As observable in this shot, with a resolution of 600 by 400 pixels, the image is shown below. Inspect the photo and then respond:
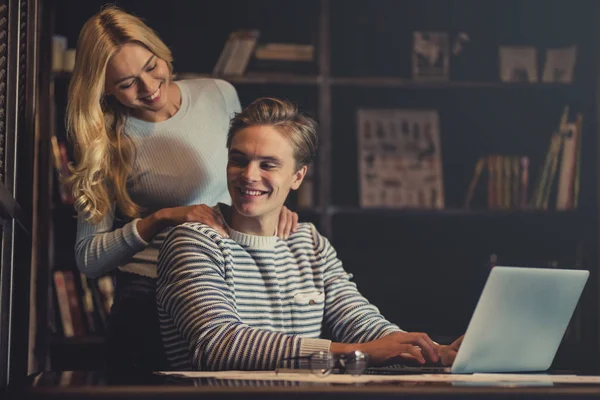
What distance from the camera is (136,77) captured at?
2.31 m

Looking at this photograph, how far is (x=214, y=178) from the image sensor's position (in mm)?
2420

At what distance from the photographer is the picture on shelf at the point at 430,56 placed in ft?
11.6

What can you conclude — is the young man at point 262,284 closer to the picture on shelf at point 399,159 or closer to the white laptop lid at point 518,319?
the white laptop lid at point 518,319

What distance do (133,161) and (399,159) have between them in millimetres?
1395

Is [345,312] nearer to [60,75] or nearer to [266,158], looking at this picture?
[266,158]

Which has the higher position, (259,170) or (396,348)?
(259,170)

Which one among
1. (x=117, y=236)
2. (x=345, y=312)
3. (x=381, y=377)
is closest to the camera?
(x=381, y=377)

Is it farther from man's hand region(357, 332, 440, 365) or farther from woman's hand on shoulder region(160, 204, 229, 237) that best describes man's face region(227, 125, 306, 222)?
man's hand region(357, 332, 440, 365)

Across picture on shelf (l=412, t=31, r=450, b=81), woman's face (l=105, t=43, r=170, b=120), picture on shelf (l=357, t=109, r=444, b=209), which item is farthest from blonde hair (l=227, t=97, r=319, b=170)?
picture on shelf (l=412, t=31, r=450, b=81)

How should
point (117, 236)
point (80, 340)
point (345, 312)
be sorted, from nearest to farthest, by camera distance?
1. point (345, 312)
2. point (117, 236)
3. point (80, 340)

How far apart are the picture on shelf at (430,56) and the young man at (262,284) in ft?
4.65

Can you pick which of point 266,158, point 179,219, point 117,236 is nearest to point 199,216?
point 179,219

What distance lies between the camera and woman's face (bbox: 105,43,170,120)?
2.30 m

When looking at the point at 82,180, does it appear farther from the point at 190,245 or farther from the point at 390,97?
the point at 390,97
